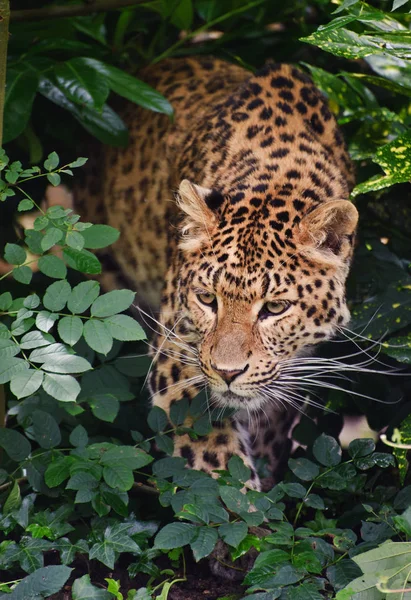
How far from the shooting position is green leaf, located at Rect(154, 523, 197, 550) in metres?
3.59

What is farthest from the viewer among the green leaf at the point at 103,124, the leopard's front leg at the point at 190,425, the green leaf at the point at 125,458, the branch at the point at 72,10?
the green leaf at the point at 103,124

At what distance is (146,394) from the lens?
5.41 metres

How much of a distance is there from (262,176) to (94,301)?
1.47 m

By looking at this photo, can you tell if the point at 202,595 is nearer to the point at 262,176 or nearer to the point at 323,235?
the point at 323,235

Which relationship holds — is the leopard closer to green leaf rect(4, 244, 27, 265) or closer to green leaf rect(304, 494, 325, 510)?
green leaf rect(304, 494, 325, 510)

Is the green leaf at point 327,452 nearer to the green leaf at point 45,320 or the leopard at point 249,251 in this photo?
the leopard at point 249,251

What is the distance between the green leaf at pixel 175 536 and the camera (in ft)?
11.8

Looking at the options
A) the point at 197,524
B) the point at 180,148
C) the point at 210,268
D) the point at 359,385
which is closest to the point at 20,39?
the point at 180,148

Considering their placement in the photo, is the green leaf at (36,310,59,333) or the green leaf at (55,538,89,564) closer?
the green leaf at (36,310,59,333)

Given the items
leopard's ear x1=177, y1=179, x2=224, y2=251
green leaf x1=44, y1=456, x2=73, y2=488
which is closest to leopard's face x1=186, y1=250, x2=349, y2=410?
leopard's ear x1=177, y1=179, x2=224, y2=251

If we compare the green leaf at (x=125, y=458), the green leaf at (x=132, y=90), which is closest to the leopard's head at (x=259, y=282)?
the green leaf at (x=125, y=458)

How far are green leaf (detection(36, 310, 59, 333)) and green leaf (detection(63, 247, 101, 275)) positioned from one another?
0.24 metres

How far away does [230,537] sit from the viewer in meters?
3.59

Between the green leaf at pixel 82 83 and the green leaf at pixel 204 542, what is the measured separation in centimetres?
238
